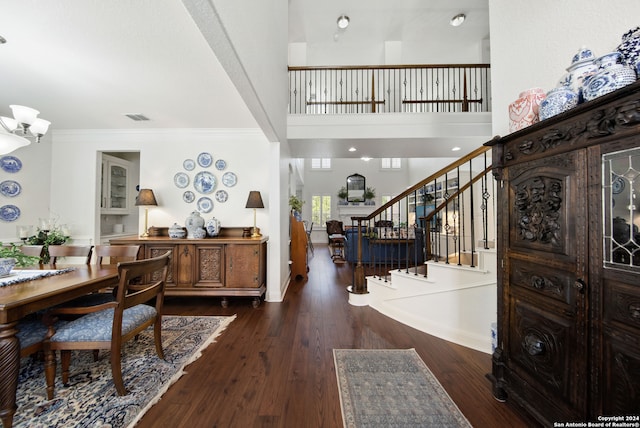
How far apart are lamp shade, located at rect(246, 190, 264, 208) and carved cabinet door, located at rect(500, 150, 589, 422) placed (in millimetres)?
2854

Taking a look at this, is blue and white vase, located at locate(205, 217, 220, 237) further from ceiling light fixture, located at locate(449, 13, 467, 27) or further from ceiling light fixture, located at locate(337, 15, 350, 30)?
ceiling light fixture, located at locate(449, 13, 467, 27)

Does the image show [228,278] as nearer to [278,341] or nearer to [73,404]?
[278,341]

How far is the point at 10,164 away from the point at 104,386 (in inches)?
→ 153

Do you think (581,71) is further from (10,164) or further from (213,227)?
(10,164)

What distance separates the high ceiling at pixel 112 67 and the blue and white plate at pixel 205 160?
0.44 metres

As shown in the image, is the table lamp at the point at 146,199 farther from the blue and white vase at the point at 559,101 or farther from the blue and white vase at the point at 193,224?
the blue and white vase at the point at 559,101

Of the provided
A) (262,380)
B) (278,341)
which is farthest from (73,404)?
(278,341)

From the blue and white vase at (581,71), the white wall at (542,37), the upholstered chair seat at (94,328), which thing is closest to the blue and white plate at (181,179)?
the upholstered chair seat at (94,328)

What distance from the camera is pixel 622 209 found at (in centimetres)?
96

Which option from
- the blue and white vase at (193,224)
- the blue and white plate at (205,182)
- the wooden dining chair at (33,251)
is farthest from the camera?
the blue and white plate at (205,182)

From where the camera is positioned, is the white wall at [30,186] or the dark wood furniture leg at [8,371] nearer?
the dark wood furniture leg at [8,371]

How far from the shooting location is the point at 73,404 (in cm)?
152

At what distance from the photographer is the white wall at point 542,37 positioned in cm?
122

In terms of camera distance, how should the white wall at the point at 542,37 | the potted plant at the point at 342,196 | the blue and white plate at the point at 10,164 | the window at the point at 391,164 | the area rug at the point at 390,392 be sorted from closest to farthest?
the white wall at the point at 542,37
the area rug at the point at 390,392
the blue and white plate at the point at 10,164
the potted plant at the point at 342,196
the window at the point at 391,164
